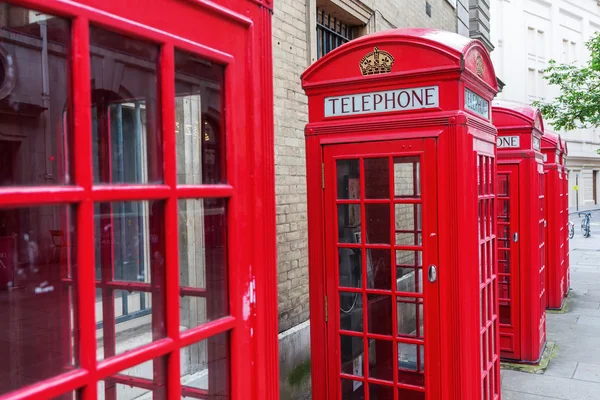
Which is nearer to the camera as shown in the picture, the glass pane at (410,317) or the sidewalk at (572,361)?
the glass pane at (410,317)

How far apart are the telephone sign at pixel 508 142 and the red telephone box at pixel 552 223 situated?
101 inches

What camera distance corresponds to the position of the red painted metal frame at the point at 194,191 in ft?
3.83

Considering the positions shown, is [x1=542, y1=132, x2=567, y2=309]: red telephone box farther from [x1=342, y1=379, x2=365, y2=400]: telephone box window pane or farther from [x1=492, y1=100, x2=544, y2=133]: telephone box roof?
[x1=342, y1=379, x2=365, y2=400]: telephone box window pane

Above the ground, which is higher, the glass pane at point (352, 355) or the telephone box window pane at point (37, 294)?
the telephone box window pane at point (37, 294)

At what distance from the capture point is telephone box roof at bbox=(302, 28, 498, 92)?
311 centimetres

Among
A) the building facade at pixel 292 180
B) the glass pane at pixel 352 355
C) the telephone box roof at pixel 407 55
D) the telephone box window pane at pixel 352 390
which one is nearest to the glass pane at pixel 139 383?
the glass pane at pixel 352 355

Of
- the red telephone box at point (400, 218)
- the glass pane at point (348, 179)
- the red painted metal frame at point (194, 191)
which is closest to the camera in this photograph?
the red painted metal frame at point (194, 191)

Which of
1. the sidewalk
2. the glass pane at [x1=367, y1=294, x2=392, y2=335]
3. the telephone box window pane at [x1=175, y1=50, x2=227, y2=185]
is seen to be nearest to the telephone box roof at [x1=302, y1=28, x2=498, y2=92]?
the glass pane at [x1=367, y1=294, x2=392, y2=335]

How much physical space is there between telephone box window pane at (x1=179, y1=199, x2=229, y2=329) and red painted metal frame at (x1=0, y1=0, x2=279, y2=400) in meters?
0.03

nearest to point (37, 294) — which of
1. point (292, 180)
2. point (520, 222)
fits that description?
point (292, 180)

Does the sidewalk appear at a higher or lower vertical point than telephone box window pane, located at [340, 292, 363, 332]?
lower

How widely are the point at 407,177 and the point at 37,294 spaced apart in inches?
90.3

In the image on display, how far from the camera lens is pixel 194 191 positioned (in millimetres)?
1438

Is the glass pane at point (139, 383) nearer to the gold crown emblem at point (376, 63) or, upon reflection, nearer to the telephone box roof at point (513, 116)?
the gold crown emblem at point (376, 63)
